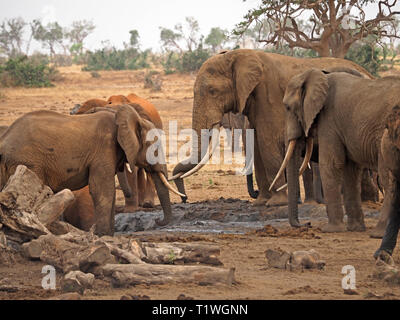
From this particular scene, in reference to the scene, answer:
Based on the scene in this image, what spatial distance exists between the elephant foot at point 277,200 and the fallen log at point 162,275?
4.31 meters

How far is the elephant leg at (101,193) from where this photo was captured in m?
8.26

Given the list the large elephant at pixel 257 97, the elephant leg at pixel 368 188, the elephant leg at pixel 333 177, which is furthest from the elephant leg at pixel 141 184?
the elephant leg at pixel 333 177

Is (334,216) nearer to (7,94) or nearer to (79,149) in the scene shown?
(79,149)

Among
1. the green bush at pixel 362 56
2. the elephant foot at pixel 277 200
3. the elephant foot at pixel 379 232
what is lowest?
the elephant foot at pixel 277 200

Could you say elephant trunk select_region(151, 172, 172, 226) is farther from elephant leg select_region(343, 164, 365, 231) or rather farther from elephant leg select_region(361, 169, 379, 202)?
elephant leg select_region(361, 169, 379, 202)

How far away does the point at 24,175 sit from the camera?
6703 mm

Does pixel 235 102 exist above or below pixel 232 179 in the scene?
above

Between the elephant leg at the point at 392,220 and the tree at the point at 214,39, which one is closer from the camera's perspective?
the elephant leg at the point at 392,220

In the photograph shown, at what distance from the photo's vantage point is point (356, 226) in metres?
8.09

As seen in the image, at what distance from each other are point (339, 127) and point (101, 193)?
8.27ft

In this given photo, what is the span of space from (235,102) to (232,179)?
→ 4.98 m

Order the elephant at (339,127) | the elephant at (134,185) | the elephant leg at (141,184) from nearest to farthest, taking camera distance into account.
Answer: the elephant at (339,127)
the elephant at (134,185)
the elephant leg at (141,184)

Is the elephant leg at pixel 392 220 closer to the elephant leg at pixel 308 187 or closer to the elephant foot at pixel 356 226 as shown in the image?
the elephant foot at pixel 356 226

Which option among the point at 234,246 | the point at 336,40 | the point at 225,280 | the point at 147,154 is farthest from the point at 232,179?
the point at 225,280
